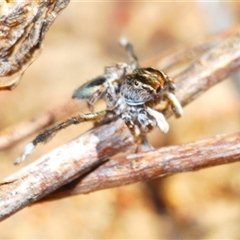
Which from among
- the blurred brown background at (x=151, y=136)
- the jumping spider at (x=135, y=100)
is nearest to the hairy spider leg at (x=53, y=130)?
the jumping spider at (x=135, y=100)

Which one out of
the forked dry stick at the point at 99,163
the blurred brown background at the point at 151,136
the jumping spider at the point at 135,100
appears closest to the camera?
the forked dry stick at the point at 99,163

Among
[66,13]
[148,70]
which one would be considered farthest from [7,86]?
[66,13]

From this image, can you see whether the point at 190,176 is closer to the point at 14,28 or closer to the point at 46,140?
the point at 46,140

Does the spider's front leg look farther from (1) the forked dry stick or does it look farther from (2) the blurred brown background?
(2) the blurred brown background

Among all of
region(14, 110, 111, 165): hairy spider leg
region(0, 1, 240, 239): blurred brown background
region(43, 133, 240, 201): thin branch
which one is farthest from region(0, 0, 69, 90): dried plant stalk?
region(0, 1, 240, 239): blurred brown background

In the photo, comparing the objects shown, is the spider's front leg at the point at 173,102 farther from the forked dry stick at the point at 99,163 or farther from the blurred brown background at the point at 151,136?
the blurred brown background at the point at 151,136

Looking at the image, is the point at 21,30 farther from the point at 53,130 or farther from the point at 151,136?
the point at 151,136

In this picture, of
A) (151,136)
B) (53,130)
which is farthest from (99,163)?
(151,136)
